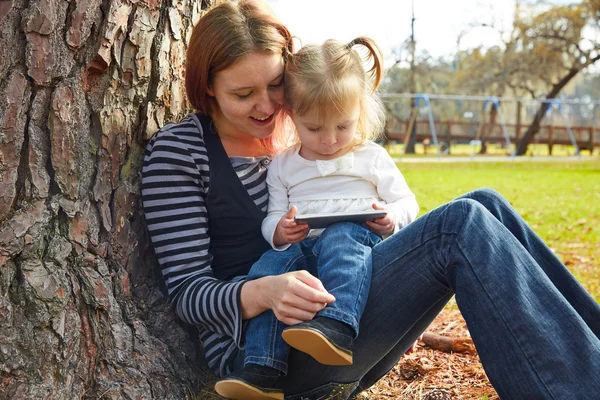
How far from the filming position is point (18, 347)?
1.81 meters

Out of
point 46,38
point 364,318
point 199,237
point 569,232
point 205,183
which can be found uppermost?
point 46,38

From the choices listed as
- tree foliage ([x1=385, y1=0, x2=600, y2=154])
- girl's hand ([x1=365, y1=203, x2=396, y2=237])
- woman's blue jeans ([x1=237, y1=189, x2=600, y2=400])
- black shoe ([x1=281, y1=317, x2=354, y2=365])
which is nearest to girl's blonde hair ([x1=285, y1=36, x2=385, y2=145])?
girl's hand ([x1=365, y1=203, x2=396, y2=237])

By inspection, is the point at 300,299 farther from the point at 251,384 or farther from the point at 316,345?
the point at 251,384

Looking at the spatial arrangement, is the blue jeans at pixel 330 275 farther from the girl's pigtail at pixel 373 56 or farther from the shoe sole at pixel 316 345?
the girl's pigtail at pixel 373 56

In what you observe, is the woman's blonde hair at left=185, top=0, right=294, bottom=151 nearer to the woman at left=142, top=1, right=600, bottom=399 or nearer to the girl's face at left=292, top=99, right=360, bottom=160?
A: the woman at left=142, top=1, right=600, bottom=399

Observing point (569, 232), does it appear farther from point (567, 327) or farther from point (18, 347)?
point (18, 347)

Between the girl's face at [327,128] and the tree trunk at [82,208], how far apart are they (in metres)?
0.51

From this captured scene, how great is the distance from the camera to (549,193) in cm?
1014

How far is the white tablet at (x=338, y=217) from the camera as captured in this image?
6.71 ft

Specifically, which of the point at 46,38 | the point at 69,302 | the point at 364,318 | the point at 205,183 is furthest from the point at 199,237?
the point at 46,38

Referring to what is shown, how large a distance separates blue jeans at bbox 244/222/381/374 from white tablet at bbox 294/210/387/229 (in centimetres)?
2

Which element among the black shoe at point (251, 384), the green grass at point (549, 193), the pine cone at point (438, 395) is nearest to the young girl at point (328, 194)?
the black shoe at point (251, 384)

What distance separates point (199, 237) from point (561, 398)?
1115mm

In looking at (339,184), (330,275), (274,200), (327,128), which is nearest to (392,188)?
(339,184)
